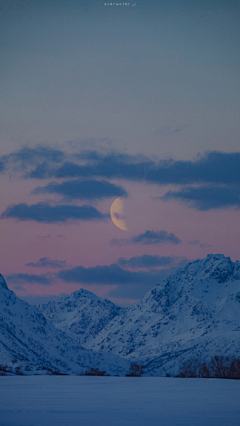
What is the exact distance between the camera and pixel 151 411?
84438mm

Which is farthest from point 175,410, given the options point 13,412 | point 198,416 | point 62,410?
point 13,412

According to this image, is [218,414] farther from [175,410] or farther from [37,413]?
[37,413]

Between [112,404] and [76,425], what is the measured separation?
34426 millimetres

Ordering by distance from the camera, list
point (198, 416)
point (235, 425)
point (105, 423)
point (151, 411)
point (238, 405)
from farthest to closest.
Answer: point (238, 405)
point (151, 411)
point (198, 416)
point (105, 423)
point (235, 425)

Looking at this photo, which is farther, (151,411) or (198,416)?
(151,411)

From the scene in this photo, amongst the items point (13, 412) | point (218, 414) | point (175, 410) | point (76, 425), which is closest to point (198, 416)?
point (218, 414)

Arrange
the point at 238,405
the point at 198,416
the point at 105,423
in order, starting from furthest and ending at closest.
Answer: the point at 238,405
the point at 198,416
the point at 105,423

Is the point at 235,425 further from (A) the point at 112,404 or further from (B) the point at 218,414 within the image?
(A) the point at 112,404

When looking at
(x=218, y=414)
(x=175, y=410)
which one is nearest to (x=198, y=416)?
(x=218, y=414)

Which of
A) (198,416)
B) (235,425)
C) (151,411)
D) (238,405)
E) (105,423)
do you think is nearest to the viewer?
(235,425)

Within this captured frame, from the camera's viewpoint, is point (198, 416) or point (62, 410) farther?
point (62, 410)

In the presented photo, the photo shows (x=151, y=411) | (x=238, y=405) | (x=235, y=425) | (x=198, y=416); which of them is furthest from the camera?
(x=238, y=405)

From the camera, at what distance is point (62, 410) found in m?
85.2

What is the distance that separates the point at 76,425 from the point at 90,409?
905 inches
